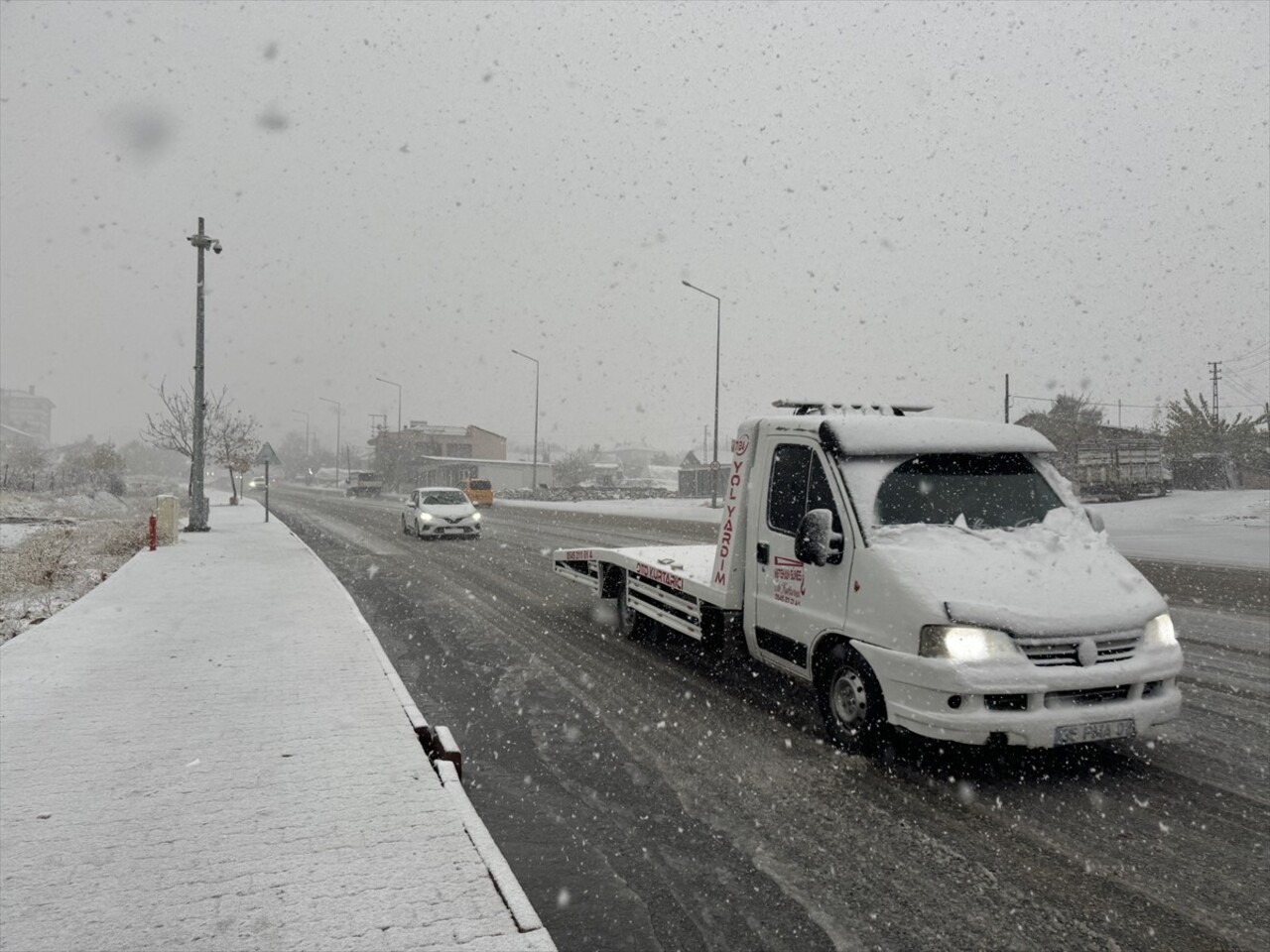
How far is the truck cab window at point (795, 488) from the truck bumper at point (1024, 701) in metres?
1.28

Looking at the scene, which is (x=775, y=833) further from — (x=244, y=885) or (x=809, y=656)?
(x=244, y=885)

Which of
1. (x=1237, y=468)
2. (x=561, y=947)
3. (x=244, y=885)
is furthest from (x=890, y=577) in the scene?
(x=1237, y=468)

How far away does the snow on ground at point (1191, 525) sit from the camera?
18.6 meters

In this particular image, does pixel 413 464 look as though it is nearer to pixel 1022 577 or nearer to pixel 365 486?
pixel 365 486

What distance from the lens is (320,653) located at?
7.54 meters

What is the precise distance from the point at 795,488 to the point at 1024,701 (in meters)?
2.10

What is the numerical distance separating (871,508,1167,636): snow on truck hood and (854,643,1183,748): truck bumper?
0.78ft

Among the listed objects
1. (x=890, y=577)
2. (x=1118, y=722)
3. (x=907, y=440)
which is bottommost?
(x=1118, y=722)

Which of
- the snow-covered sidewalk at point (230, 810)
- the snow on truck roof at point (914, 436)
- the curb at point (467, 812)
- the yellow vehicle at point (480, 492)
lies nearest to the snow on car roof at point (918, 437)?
the snow on truck roof at point (914, 436)

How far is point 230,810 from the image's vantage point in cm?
398

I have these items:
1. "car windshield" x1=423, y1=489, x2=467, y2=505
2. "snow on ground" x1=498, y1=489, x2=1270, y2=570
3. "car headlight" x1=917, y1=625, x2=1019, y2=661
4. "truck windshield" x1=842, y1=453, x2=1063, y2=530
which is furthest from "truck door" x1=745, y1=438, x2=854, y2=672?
"car windshield" x1=423, y1=489, x2=467, y2=505

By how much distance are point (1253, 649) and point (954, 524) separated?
5449 mm

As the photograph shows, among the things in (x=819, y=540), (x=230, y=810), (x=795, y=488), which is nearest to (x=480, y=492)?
(x=795, y=488)

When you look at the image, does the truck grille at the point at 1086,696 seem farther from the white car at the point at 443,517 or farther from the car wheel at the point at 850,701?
the white car at the point at 443,517
